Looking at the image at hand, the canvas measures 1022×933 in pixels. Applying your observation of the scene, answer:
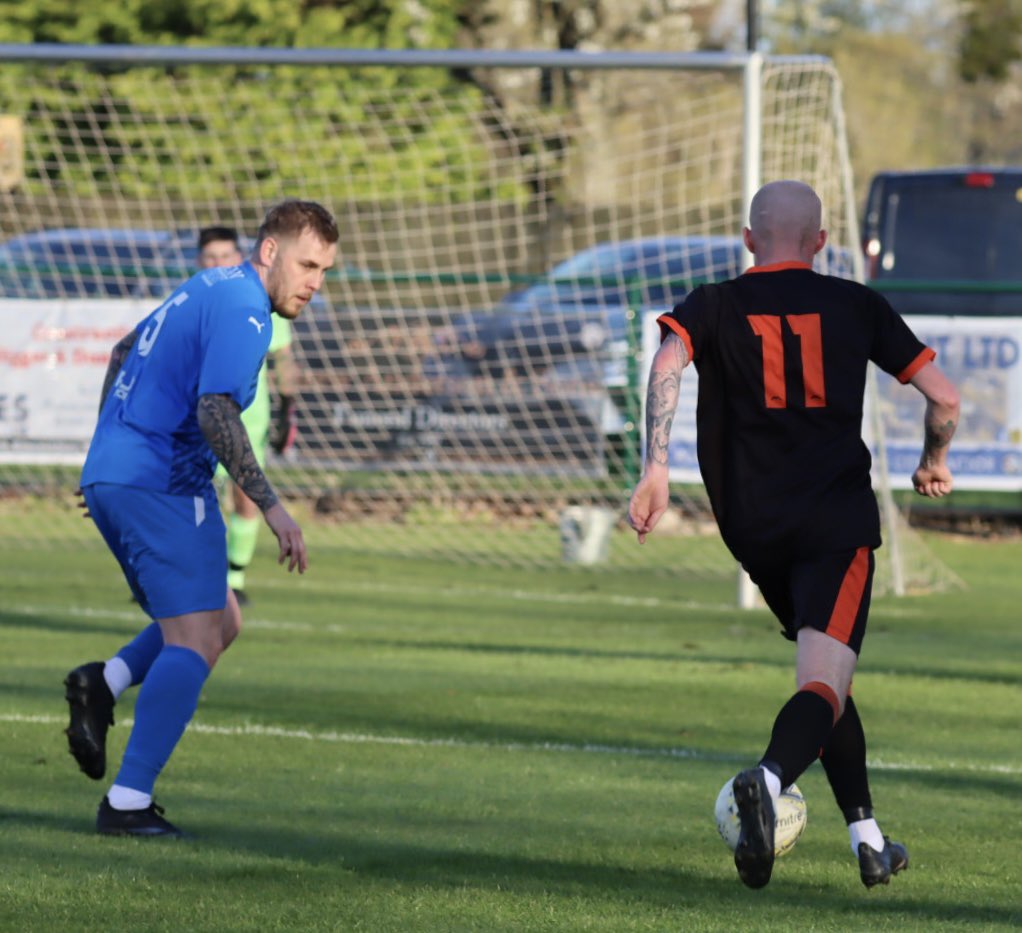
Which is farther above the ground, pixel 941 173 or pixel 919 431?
pixel 941 173

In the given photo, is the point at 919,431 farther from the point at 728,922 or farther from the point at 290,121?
the point at 728,922

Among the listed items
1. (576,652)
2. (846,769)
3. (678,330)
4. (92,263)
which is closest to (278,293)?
(678,330)

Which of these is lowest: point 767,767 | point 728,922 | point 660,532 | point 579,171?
point 660,532

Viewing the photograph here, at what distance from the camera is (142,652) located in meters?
6.40

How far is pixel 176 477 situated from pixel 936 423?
2.11 metres

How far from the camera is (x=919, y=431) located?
1672 cm

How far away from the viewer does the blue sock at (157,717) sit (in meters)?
5.98

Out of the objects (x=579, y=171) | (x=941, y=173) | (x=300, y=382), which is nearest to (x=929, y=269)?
(x=941, y=173)

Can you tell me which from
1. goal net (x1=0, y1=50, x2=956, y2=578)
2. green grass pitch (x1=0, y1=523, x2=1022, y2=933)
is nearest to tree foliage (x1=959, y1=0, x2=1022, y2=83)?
goal net (x1=0, y1=50, x2=956, y2=578)

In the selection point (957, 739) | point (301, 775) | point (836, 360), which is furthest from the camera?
point (957, 739)

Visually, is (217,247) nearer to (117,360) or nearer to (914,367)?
(117,360)

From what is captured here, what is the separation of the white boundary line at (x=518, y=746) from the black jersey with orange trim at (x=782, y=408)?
2379mm

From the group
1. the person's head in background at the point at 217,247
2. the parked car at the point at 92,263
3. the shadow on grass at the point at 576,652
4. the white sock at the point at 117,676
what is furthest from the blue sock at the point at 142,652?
the parked car at the point at 92,263

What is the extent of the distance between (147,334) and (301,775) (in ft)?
5.56
